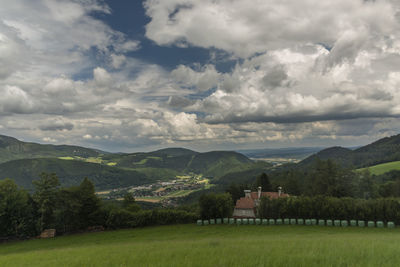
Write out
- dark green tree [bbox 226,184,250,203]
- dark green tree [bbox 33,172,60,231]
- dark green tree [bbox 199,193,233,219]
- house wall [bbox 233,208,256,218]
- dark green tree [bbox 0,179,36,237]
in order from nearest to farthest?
dark green tree [bbox 0,179,36,237], dark green tree [bbox 33,172,60,231], dark green tree [bbox 199,193,233,219], house wall [bbox 233,208,256,218], dark green tree [bbox 226,184,250,203]

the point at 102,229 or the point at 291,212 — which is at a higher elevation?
the point at 291,212

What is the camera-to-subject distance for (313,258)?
6965mm

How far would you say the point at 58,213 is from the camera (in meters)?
54.4

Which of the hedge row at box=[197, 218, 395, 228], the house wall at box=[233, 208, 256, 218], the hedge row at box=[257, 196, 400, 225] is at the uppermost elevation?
the hedge row at box=[257, 196, 400, 225]

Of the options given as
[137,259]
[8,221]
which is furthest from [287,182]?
[137,259]

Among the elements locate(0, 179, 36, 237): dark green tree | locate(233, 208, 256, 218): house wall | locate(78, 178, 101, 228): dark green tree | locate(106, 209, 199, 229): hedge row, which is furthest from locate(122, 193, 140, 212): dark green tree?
locate(233, 208, 256, 218): house wall

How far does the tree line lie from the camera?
50250 mm

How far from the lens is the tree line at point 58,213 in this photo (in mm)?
50250

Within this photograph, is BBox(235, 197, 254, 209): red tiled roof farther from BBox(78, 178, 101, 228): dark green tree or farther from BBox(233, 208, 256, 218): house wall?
BBox(78, 178, 101, 228): dark green tree

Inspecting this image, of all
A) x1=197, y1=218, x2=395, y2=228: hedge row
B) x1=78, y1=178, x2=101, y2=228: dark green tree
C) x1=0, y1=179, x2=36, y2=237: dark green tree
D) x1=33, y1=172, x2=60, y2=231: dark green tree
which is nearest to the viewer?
x1=0, y1=179, x2=36, y2=237: dark green tree

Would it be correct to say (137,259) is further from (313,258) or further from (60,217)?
(60,217)

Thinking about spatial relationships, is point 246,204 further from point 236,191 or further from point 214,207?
point 236,191

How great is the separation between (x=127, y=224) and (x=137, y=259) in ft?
168

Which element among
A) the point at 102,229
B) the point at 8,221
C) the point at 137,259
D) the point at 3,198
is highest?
the point at 137,259
